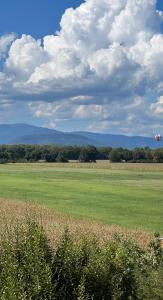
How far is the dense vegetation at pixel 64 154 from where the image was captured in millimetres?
156400

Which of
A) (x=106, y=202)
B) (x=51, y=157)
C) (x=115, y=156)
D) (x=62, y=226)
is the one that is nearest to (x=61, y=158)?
(x=51, y=157)

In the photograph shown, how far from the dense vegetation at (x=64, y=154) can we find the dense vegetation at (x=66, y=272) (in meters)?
138

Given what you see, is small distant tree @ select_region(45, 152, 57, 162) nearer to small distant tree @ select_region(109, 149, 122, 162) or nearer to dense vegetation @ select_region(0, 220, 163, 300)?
small distant tree @ select_region(109, 149, 122, 162)

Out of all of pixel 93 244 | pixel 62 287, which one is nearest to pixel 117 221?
pixel 93 244

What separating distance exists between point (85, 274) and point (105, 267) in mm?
611

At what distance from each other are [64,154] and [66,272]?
152 metres

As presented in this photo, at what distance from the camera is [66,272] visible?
12.8 m

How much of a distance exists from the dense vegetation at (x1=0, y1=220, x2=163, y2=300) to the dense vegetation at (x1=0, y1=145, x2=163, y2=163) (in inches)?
5428

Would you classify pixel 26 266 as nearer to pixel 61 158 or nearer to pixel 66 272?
pixel 66 272

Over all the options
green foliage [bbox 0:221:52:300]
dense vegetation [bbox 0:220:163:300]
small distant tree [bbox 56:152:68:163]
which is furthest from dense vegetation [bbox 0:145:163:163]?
green foliage [bbox 0:221:52:300]

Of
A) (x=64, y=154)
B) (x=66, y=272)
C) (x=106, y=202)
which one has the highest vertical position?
(x=64, y=154)

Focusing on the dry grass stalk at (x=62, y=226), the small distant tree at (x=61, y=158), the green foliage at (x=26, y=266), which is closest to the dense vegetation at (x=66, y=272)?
the green foliage at (x=26, y=266)

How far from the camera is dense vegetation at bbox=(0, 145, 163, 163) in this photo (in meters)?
156

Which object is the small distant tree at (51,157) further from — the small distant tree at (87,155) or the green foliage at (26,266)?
the green foliage at (26,266)
